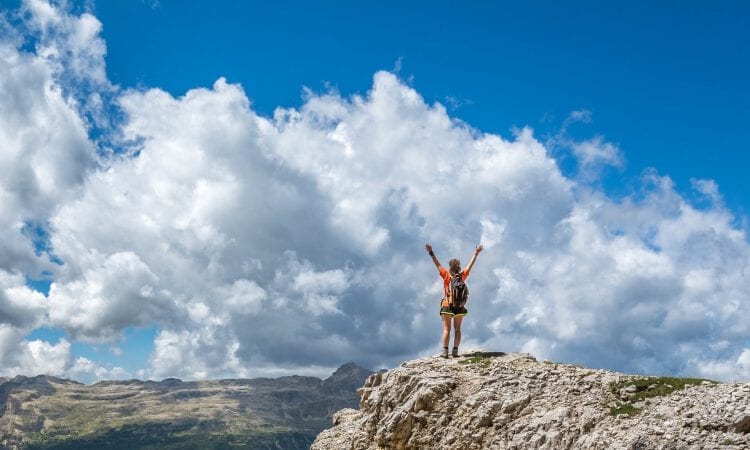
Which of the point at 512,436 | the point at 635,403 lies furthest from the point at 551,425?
the point at 635,403

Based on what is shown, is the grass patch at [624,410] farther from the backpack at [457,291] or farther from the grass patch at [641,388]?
the backpack at [457,291]

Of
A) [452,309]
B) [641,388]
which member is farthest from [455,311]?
[641,388]

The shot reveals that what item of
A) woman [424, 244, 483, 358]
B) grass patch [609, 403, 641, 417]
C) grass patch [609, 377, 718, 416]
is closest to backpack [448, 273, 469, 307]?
woman [424, 244, 483, 358]

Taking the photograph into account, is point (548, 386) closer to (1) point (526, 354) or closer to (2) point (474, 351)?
(1) point (526, 354)

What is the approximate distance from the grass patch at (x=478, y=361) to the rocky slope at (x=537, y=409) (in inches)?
2.2

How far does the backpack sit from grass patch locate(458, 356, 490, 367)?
9.30ft

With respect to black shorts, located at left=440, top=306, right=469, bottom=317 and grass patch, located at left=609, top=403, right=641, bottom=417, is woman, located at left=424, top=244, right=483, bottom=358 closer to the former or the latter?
black shorts, located at left=440, top=306, right=469, bottom=317

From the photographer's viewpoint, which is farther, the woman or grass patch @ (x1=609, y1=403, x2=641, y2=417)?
the woman

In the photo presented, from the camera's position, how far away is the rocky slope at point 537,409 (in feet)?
70.3

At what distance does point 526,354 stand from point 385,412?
7918mm

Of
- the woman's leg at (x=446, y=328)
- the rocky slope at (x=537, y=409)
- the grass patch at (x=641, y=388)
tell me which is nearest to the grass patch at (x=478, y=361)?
the rocky slope at (x=537, y=409)

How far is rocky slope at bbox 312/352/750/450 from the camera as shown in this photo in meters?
21.4

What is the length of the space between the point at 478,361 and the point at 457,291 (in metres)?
3.72

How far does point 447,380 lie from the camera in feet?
98.1
